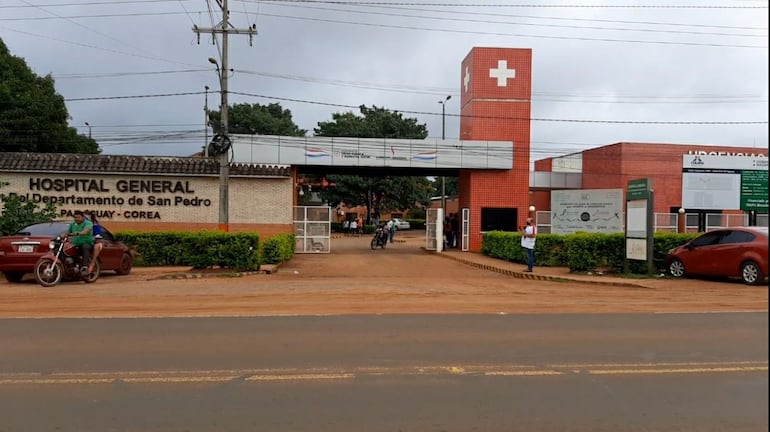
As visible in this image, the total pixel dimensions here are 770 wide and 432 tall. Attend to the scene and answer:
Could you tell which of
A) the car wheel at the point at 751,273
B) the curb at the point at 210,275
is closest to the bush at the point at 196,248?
the curb at the point at 210,275

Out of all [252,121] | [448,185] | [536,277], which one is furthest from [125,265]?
[448,185]

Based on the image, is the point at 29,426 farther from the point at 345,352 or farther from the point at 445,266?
the point at 445,266

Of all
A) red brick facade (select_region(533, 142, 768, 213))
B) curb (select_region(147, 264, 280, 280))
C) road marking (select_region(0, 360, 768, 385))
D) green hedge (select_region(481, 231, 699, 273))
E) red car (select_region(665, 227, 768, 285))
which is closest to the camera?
road marking (select_region(0, 360, 768, 385))

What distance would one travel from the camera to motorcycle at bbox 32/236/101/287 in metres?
13.5

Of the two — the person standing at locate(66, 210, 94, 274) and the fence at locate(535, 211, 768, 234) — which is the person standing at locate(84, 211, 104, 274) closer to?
the person standing at locate(66, 210, 94, 274)

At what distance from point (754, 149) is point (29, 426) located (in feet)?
131

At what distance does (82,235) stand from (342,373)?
10586 millimetres

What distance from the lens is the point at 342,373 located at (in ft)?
19.8

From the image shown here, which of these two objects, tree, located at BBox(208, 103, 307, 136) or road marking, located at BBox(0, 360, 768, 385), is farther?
tree, located at BBox(208, 103, 307, 136)

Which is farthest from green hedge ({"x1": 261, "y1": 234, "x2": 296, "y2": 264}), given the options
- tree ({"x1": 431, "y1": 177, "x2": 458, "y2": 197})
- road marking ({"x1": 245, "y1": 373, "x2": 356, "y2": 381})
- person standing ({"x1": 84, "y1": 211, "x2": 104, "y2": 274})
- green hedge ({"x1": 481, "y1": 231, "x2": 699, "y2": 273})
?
tree ({"x1": 431, "y1": 177, "x2": 458, "y2": 197})

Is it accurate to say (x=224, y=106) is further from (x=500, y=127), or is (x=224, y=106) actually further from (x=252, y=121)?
(x=252, y=121)

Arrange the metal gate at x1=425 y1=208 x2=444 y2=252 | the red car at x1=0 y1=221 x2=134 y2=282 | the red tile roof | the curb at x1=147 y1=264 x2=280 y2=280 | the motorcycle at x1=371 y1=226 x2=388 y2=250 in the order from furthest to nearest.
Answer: the motorcycle at x1=371 y1=226 x2=388 y2=250
the metal gate at x1=425 y1=208 x2=444 y2=252
the red tile roof
the curb at x1=147 y1=264 x2=280 y2=280
the red car at x1=0 y1=221 x2=134 y2=282

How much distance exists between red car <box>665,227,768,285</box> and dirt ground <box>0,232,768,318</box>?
33cm

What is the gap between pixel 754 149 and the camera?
35.0m
